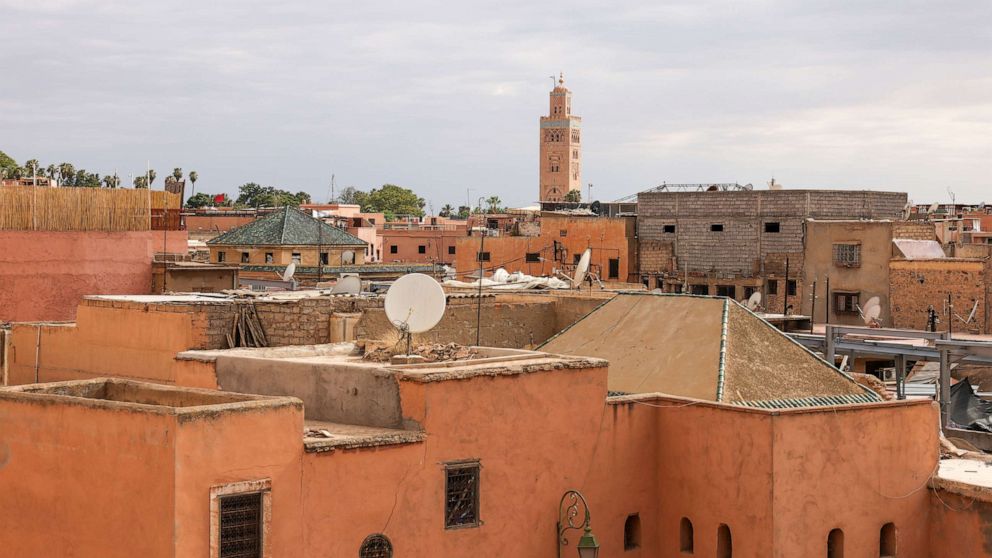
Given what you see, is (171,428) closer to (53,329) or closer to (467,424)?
(467,424)

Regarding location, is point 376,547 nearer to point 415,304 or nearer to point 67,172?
point 415,304

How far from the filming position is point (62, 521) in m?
12.7

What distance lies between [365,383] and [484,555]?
2.19m

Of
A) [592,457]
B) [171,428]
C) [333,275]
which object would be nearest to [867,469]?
[592,457]

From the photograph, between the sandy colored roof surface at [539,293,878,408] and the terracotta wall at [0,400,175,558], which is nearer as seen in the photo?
the terracotta wall at [0,400,175,558]

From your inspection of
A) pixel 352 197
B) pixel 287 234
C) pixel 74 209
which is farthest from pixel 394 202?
pixel 74 209

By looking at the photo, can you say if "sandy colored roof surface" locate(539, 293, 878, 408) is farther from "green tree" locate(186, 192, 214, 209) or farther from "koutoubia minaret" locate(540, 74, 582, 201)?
Result: "koutoubia minaret" locate(540, 74, 582, 201)

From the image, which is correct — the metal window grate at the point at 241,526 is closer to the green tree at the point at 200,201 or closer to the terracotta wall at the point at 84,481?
the terracotta wall at the point at 84,481

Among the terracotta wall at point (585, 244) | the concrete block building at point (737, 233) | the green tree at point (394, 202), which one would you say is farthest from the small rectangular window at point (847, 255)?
the green tree at point (394, 202)

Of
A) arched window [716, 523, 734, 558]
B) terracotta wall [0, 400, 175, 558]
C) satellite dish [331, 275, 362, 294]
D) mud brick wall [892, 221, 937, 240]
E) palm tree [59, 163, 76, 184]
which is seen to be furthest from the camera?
palm tree [59, 163, 76, 184]

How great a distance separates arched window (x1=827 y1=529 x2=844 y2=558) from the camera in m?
15.6

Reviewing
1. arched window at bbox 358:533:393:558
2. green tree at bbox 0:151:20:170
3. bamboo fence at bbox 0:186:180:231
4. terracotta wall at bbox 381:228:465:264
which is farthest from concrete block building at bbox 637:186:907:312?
green tree at bbox 0:151:20:170

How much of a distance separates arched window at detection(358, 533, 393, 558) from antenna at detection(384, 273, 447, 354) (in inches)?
104

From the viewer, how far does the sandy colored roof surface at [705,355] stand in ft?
56.6
